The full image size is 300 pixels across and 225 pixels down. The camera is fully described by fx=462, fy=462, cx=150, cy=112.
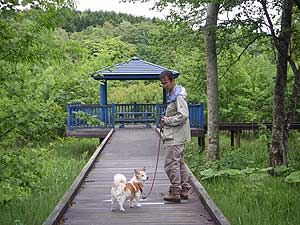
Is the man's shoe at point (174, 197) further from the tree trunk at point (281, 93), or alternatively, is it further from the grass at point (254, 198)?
the tree trunk at point (281, 93)

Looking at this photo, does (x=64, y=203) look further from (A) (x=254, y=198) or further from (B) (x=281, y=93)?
(B) (x=281, y=93)

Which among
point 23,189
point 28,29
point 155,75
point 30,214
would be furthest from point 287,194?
point 155,75

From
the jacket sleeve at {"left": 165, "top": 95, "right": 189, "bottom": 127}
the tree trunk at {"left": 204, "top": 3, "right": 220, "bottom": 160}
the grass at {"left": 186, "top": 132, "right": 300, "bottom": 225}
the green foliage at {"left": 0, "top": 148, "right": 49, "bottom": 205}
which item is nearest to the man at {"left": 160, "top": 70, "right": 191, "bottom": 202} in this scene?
the jacket sleeve at {"left": 165, "top": 95, "right": 189, "bottom": 127}

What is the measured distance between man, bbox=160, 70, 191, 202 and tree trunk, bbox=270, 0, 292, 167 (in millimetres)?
4999

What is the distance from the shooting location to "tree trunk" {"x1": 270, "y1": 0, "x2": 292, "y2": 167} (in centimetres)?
1020

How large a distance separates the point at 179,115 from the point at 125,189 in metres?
1.14

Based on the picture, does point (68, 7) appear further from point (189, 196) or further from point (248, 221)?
point (248, 221)

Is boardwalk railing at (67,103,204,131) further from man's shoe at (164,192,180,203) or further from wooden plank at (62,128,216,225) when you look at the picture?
man's shoe at (164,192,180,203)

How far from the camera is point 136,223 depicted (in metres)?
5.25

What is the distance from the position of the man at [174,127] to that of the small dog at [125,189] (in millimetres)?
429

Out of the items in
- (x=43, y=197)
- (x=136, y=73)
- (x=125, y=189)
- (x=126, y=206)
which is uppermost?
(x=136, y=73)

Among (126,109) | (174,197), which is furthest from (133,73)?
(174,197)

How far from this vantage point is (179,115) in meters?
5.72

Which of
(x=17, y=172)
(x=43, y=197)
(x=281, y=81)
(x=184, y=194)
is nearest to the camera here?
(x=17, y=172)
